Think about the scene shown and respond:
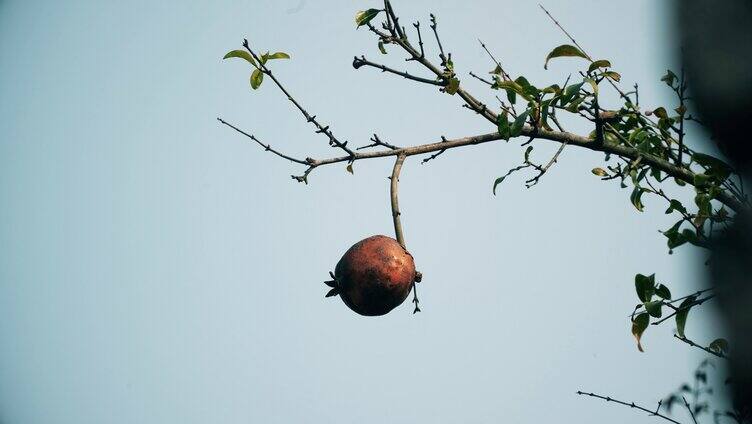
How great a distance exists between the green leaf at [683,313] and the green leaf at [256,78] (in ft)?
6.22

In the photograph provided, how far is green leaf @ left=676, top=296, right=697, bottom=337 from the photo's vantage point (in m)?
2.11

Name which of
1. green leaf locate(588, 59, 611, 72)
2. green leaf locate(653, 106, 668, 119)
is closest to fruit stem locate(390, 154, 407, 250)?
green leaf locate(588, 59, 611, 72)

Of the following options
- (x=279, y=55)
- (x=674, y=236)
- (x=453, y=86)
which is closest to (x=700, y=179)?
(x=674, y=236)

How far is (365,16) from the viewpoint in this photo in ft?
7.58

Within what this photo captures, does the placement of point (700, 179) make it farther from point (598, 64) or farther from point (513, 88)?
point (513, 88)

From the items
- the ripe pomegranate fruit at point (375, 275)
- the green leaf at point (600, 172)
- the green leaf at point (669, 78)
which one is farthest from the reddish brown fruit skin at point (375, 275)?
the green leaf at point (669, 78)

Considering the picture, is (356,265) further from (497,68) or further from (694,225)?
(694,225)

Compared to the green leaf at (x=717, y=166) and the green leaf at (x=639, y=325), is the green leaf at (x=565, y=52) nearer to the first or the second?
the green leaf at (x=717, y=166)

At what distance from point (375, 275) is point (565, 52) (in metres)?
1.27

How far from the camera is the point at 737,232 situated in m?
2.19

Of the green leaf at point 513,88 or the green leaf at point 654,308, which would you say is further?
the green leaf at point 513,88

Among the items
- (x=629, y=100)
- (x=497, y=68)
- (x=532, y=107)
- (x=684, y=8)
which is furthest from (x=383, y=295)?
(x=684, y=8)

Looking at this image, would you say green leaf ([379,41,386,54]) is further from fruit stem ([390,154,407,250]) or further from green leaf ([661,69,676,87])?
green leaf ([661,69,676,87])

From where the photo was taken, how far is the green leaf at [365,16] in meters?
2.31
